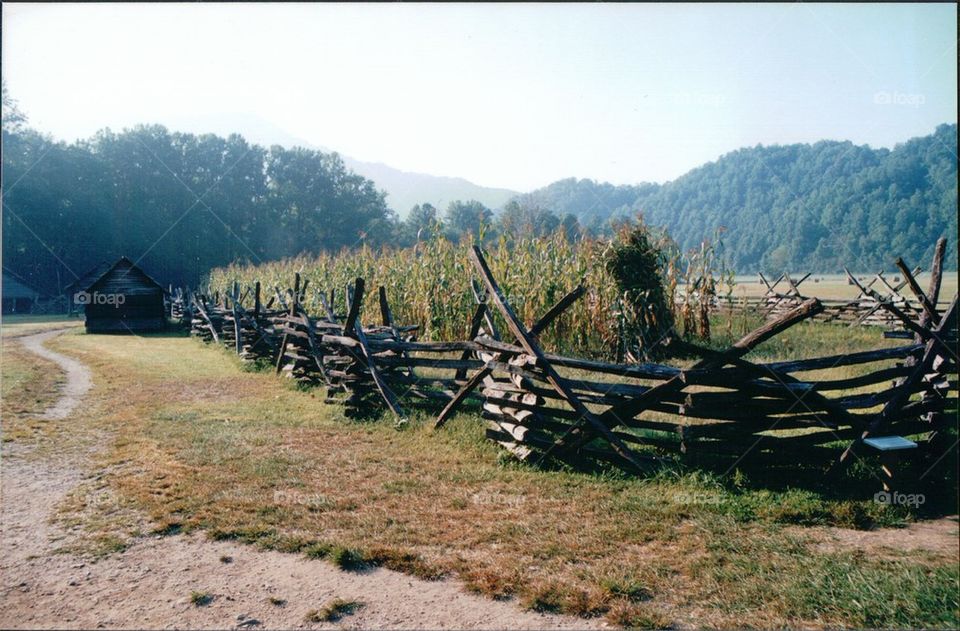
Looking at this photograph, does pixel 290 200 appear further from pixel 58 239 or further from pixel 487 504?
pixel 487 504

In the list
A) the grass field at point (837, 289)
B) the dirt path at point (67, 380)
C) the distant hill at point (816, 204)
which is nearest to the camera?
the dirt path at point (67, 380)

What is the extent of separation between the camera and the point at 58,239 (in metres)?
45.2

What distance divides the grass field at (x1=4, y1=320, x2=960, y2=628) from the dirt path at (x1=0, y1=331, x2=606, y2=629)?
0.19 meters

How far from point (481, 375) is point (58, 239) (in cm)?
5206

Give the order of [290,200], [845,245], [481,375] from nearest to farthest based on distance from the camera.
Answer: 1. [481,375]
2. [845,245]
3. [290,200]

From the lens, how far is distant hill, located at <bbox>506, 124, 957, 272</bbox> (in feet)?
185

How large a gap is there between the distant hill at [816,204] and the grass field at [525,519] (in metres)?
51.5

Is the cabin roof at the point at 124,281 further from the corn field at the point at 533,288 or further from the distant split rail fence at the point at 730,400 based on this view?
the distant split rail fence at the point at 730,400

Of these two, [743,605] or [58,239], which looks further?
[58,239]

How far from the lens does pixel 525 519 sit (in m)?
5.09

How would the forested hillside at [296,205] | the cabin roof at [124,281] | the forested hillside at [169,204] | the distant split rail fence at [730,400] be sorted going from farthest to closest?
the forested hillside at [296,205] → the forested hillside at [169,204] → the cabin roof at [124,281] → the distant split rail fence at [730,400]

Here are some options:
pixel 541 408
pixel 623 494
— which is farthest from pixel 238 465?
pixel 623 494

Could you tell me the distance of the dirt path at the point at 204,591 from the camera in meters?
3.61

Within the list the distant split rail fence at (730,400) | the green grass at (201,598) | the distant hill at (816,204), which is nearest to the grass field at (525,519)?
the distant split rail fence at (730,400)
